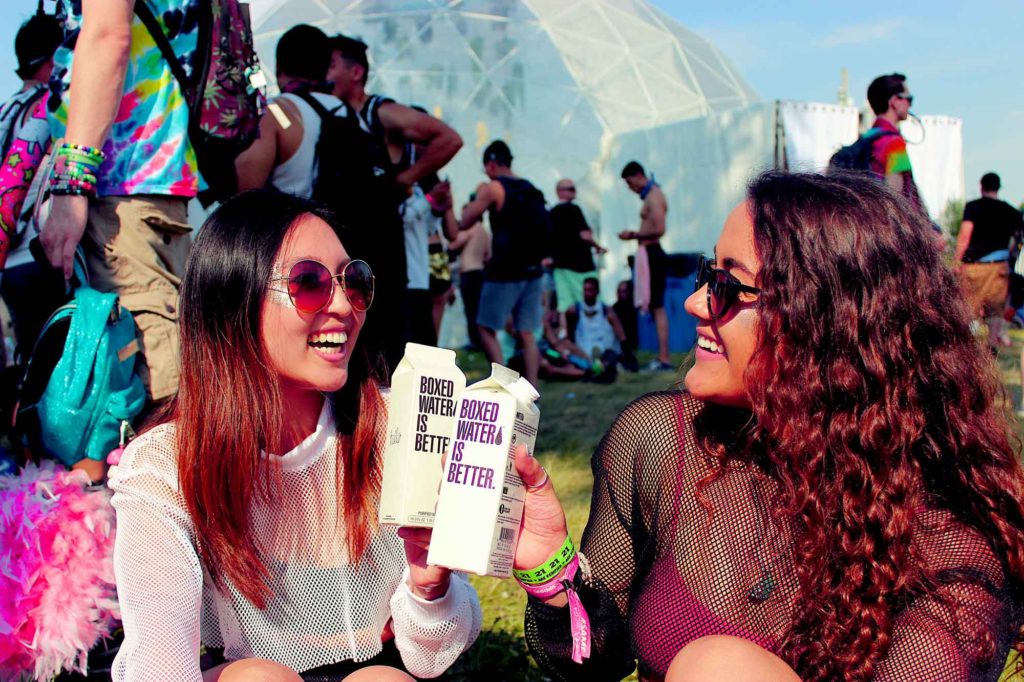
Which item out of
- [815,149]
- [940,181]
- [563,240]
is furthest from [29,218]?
[940,181]

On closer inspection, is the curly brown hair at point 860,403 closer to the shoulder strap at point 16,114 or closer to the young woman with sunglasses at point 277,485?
the young woman with sunglasses at point 277,485

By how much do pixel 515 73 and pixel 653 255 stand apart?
7585mm

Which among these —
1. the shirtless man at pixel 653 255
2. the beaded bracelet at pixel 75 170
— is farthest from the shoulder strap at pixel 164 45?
the shirtless man at pixel 653 255

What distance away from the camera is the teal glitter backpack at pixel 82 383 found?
2.44 meters

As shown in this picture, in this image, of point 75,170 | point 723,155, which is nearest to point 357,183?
point 75,170

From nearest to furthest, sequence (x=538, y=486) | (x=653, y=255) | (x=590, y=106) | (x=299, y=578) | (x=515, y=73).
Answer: (x=538, y=486), (x=299, y=578), (x=653, y=255), (x=515, y=73), (x=590, y=106)

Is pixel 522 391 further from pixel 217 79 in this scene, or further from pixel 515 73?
pixel 515 73

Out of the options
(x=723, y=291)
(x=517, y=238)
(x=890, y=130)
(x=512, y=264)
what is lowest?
(x=512, y=264)

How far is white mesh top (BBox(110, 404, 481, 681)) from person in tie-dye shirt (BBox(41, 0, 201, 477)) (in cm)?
73

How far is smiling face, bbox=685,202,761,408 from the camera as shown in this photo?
1792 mm

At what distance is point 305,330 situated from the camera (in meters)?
2.04

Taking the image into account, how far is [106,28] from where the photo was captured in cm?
249

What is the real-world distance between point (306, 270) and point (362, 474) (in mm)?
453

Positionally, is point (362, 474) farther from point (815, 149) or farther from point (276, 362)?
point (815, 149)
